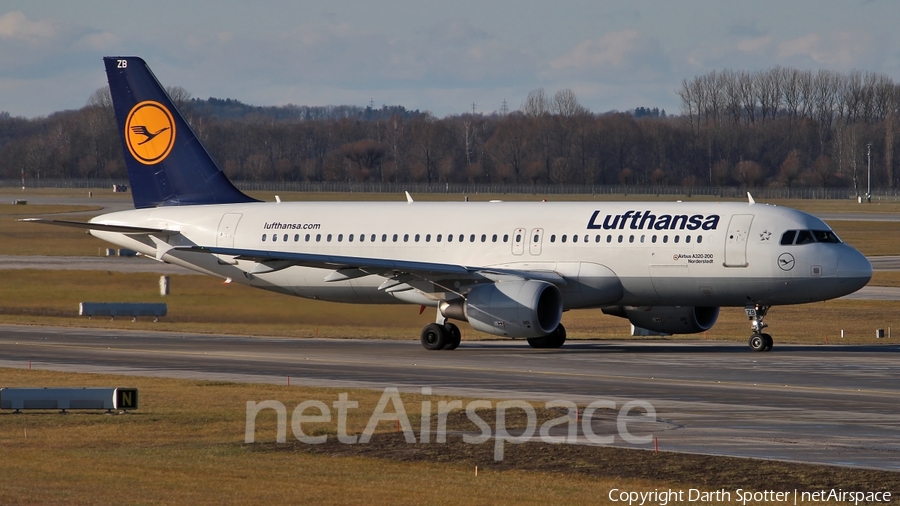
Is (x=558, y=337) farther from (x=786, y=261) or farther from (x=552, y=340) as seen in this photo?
(x=786, y=261)

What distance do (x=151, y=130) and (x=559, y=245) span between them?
53.7 ft

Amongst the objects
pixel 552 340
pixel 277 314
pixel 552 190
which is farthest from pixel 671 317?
pixel 552 190

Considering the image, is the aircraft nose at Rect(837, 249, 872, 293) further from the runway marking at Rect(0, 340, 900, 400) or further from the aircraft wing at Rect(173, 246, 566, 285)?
the aircraft wing at Rect(173, 246, 566, 285)

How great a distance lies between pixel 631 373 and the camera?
31938 millimetres

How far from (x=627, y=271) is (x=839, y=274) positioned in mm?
6137

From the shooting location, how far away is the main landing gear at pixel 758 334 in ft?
123

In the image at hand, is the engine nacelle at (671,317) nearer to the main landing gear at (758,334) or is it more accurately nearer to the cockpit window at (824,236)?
the main landing gear at (758,334)

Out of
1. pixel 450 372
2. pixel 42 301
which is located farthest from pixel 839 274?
pixel 42 301

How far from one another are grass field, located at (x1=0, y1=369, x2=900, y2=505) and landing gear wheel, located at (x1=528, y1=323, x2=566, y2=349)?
1681 cm

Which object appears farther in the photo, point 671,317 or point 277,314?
point 277,314

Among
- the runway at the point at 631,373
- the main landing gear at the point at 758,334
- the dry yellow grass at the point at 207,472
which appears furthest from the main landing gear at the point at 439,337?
the dry yellow grass at the point at 207,472

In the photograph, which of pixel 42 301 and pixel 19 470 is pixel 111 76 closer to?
pixel 42 301

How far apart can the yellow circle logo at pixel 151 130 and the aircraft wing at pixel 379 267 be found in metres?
7.11

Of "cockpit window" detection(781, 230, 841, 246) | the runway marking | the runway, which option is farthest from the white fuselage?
the runway marking
